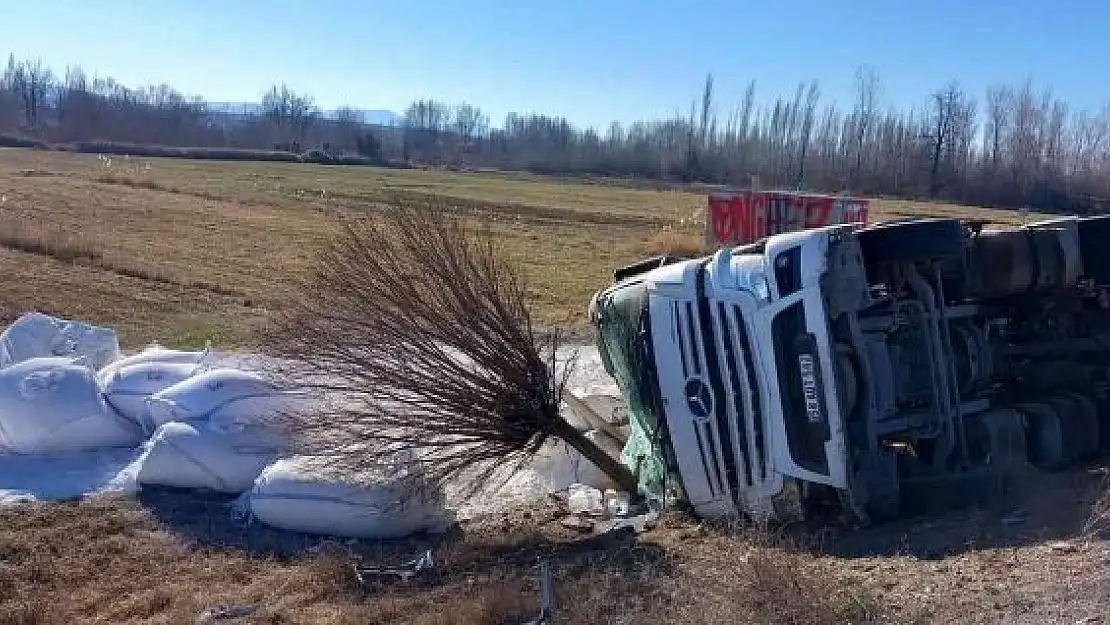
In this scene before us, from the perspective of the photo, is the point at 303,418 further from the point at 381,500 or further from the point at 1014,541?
the point at 1014,541

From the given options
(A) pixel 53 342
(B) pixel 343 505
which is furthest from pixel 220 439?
(A) pixel 53 342

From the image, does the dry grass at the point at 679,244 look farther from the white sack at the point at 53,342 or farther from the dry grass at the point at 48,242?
the white sack at the point at 53,342

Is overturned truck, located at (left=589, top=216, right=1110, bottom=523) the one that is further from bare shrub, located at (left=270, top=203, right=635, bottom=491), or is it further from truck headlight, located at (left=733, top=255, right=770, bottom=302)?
bare shrub, located at (left=270, top=203, right=635, bottom=491)

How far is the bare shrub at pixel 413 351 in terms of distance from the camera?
24.9 ft

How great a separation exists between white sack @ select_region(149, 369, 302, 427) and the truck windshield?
2.38m

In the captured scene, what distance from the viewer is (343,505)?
7.79 m

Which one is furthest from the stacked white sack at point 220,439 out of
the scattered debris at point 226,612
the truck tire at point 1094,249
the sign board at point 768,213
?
the sign board at point 768,213

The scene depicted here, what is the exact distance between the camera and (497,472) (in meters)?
8.88

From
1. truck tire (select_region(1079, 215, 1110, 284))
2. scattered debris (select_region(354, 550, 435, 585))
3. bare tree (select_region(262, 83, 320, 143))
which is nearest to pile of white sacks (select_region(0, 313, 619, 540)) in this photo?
scattered debris (select_region(354, 550, 435, 585))

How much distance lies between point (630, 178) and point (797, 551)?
91338 millimetres

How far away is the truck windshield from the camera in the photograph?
293 inches

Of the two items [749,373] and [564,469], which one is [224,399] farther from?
[749,373]

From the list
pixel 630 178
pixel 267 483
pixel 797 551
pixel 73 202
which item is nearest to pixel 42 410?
pixel 267 483

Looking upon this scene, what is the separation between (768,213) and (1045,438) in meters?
16.6
